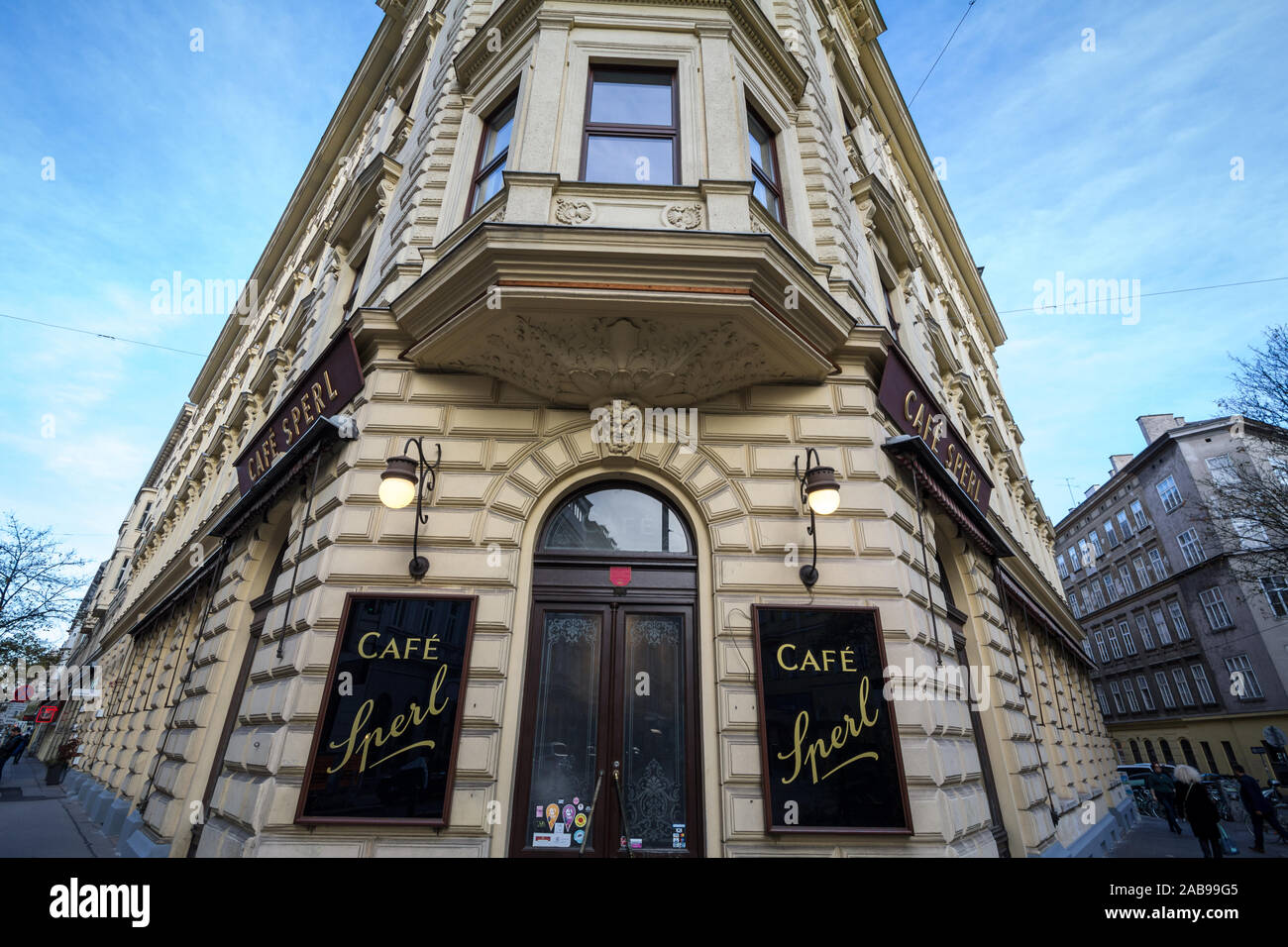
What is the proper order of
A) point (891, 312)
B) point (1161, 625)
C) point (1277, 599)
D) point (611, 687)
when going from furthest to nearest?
point (1161, 625)
point (1277, 599)
point (891, 312)
point (611, 687)

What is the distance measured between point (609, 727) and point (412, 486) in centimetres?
304

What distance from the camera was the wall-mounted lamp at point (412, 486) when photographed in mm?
5398

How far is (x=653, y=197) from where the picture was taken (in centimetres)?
654

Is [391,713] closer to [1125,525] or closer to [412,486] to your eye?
[412,486]

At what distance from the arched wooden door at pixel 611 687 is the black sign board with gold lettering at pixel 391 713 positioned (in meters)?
0.73

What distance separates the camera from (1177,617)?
118 feet

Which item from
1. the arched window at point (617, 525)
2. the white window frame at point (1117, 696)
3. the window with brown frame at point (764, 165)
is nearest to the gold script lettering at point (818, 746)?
the arched window at point (617, 525)

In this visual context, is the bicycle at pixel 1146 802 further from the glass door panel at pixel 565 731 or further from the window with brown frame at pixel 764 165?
the window with brown frame at pixel 764 165

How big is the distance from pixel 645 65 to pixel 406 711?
8.67m

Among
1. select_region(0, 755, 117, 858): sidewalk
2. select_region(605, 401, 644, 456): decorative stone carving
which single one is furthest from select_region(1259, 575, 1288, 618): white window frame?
select_region(0, 755, 117, 858): sidewalk

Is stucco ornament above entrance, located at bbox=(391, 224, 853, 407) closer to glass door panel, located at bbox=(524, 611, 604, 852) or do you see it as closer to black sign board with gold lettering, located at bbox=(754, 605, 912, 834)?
glass door panel, located at bbox=(524, 611, 604, 852)

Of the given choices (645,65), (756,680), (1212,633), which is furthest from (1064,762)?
(1212,633)

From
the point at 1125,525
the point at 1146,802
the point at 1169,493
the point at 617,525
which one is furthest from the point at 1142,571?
the point at 617,525
